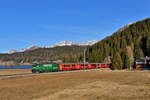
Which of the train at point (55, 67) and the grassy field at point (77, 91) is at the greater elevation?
the train at point (55, 67)

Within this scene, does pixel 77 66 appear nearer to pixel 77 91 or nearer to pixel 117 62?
pixel 117 62

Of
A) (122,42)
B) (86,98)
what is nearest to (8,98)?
(86,98)

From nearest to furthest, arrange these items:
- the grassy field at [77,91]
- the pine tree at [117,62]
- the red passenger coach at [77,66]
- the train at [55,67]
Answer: the grassy field at [77,91], the train at [55,67], the red passenger coach at [77,66], the pine tree at [117,62]

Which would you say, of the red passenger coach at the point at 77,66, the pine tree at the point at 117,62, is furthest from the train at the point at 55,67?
the pine tree at the point at 117,62

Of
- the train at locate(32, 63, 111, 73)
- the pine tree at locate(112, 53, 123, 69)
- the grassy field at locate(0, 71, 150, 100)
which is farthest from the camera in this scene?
the pine tree at locate(112, 53, 123, 69)

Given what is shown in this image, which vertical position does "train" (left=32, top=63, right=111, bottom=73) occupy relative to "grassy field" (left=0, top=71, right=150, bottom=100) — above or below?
above

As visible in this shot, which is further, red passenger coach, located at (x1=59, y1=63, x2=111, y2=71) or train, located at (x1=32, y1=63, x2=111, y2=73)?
red passenger coach, located at (x1=59, y1=63, x2=111, y2=71)

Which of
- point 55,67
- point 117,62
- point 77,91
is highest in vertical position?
point 117,62

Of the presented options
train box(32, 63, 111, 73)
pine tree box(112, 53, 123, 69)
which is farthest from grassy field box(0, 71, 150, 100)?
pine tree box(112, 53, 123, 69)

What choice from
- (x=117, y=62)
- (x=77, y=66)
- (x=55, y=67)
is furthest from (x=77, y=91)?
(x=117, y=62)

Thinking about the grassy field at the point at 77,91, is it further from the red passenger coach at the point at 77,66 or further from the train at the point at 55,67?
the red passenger coach at the point at 77,66

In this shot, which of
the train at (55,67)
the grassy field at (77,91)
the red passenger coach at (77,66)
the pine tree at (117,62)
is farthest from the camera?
the pine tree at (117,62)

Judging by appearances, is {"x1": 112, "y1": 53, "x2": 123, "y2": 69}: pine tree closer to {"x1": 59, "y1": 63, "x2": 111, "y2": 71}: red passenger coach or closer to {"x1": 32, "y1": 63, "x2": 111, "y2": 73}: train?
{"x1": 59, "y1": 63, "x2": 111, "y2": 71}: red passenger coach

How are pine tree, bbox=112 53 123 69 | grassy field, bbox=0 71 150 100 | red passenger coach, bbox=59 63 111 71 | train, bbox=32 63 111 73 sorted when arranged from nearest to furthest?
grassy field, bbox=0 71 150 100 < train, bbox=32 63 111 73 < red passenger coach, bbox=59 63 111 71 < pine tree, bbox=112 53 123 69
